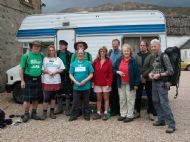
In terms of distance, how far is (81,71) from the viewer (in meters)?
8.53

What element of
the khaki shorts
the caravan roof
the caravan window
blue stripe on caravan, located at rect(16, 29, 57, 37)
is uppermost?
the caravan roof

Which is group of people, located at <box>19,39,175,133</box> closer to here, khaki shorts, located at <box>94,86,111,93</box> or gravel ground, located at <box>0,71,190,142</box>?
khaki shorts, located at <box>94,86,111,93</box>

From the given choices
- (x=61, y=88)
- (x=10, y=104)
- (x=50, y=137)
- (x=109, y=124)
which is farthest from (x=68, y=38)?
(x=50, y=137)

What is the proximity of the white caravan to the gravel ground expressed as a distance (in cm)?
Result: 239

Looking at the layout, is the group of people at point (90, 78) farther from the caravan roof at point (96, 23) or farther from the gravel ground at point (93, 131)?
the caravan roof at point (96, 23)

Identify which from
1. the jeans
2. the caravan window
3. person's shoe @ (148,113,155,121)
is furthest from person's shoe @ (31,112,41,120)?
the caravan window

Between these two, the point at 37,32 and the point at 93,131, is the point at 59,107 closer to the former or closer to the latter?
the point at 93,131

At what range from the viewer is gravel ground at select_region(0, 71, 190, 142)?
6844 mm

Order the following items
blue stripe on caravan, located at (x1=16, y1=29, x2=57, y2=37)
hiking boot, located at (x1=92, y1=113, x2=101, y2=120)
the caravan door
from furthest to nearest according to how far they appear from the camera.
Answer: blue stripe on caravan, located at (x1=16, y1=29, x2=57, y2=37) → the caravan door → hiking boot, located at (x1=92, y1=113, x2=101, y2=120)

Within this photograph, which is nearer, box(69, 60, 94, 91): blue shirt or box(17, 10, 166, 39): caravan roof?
box(69, 60, 94, 91): blue shirt

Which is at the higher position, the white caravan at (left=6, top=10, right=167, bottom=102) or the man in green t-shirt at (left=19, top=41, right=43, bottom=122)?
the white caravan at (left=6, top=10, right=167, bottom=102)

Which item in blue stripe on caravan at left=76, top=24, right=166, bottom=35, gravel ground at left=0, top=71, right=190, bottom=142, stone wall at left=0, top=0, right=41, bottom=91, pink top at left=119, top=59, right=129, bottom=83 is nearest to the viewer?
gravel ground at left=0, top=71, right=190, bottom=142

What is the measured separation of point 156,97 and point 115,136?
4.44 ft

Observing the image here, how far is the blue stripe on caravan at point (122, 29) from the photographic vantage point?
9898 mm
